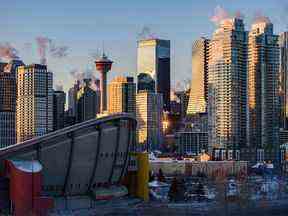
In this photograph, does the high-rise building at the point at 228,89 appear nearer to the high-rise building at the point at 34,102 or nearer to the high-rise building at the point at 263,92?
the high-rise building at the point at 263,92

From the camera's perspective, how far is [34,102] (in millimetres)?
174875

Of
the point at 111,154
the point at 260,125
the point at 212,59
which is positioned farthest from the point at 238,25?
the point at 111,154

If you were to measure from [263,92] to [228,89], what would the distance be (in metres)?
11.7

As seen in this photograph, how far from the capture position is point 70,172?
190ft

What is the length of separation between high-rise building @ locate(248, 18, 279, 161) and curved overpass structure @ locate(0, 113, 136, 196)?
364ft

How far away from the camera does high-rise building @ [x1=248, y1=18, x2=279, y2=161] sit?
172875 millimetres

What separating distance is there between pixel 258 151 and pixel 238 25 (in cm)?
3241

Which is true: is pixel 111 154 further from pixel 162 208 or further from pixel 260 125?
pixel 260 125

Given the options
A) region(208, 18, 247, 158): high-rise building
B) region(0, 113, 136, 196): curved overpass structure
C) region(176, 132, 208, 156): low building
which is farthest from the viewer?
region(176, 132, 208, 156): low building

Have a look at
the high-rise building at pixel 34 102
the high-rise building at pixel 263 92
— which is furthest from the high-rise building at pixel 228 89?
the high-rise building at pixel 34 102

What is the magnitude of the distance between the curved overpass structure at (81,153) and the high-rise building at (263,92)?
111 m

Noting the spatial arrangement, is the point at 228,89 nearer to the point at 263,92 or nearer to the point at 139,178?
the point at 263,92

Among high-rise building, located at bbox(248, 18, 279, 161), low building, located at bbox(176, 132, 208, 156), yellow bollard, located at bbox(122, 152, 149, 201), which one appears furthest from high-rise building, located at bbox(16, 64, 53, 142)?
yellow bollard, located at bbox(122, 152, 149, 201)

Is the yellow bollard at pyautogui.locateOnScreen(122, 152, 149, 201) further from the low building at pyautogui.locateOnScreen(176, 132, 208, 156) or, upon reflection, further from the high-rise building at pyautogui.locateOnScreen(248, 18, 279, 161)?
the low building at pyautogui.locateOnScreen(176, 132, 208, 156)
